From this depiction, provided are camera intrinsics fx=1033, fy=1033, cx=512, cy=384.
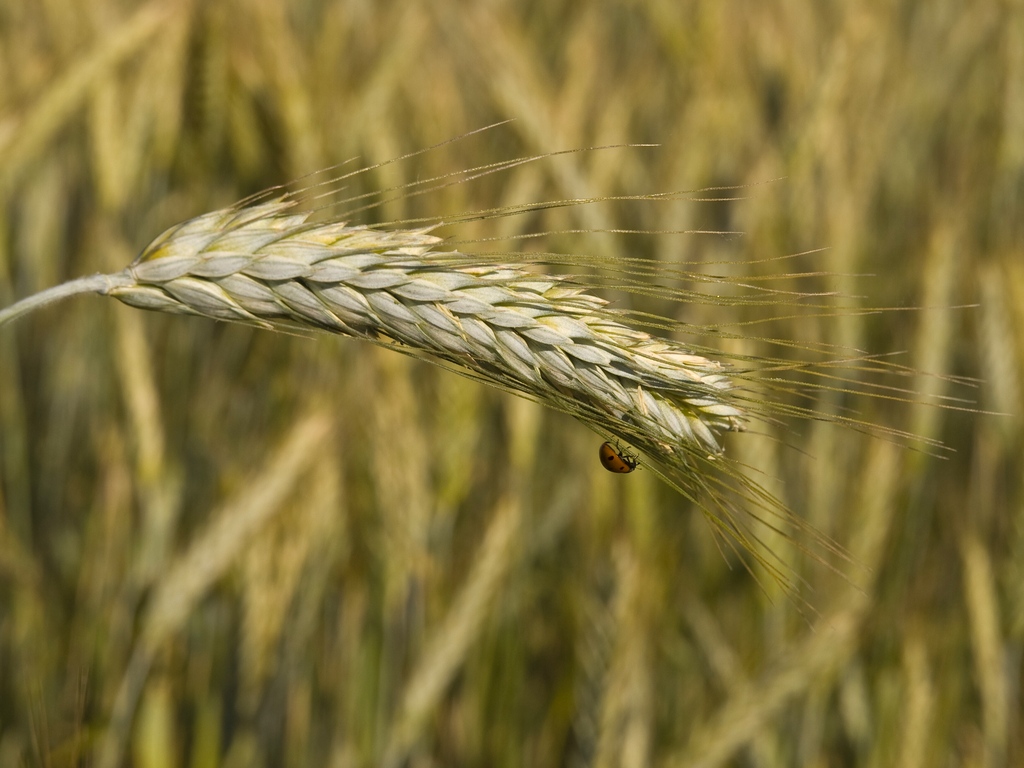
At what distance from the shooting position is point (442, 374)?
6.40 feet

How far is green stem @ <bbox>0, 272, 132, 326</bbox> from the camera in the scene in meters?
0.77

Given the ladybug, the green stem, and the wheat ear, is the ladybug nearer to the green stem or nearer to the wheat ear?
the wheat ear

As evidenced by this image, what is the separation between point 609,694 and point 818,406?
99cm

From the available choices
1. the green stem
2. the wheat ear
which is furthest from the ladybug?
the green stem

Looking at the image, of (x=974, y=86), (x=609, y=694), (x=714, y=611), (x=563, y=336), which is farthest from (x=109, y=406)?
(x=974, y=86)

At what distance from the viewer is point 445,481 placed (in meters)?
1.86

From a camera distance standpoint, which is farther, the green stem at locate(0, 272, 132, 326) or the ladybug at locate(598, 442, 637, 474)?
the ladybug at locate(598, 442, 637, 474)

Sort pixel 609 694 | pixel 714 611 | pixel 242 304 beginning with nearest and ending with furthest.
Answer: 1. pixel 242 304
2. pixel 609 694
3. pixel 714 611

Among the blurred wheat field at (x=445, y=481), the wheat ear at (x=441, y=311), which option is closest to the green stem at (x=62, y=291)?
the wheat ear at (x=441, y=311)

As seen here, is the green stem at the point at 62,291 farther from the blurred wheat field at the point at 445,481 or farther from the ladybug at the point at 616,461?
the blurred wheat field at the point at 445,481

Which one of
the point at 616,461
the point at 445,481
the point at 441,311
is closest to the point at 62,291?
the point at 441,311

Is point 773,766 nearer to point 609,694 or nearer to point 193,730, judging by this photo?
point 609,694

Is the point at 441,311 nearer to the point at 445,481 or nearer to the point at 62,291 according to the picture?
the point at 62,291

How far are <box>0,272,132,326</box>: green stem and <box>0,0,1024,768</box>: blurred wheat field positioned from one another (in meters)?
0.75
